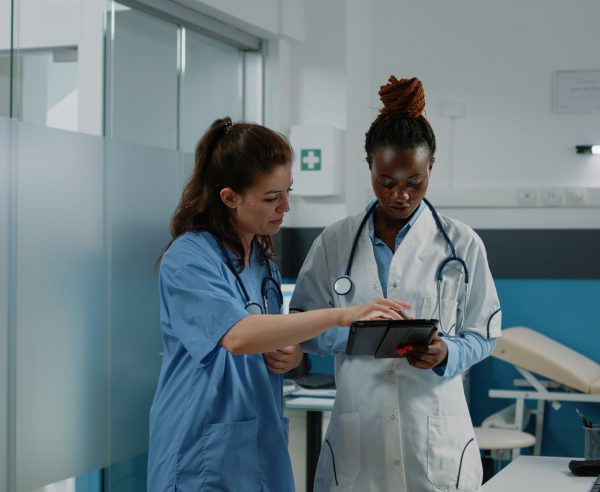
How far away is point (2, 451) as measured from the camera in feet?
8.46

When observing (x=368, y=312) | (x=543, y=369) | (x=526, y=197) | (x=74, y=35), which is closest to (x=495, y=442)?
(x=543, y=369)

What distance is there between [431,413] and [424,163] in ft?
1.75

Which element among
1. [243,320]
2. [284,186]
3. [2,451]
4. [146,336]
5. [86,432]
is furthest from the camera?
[146,336]

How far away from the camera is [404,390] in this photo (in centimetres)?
187

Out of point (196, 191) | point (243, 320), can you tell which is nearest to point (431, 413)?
point (243, 320)

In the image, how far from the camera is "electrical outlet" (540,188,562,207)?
14.4 feet

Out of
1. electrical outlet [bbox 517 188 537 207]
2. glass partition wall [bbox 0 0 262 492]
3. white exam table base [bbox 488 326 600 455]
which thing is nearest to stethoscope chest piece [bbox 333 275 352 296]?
glass partition wall [bbox 0 0 262 492]

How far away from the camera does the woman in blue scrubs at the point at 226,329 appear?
1.68m

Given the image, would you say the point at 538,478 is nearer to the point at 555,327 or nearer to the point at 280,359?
the point at 280,359

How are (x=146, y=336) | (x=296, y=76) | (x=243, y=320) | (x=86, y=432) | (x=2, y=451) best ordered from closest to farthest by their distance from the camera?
(x=243, y=320) < (x=2, y=451) < (x=86, y=432) < (x=146, y=336) < (x=296, y=76)

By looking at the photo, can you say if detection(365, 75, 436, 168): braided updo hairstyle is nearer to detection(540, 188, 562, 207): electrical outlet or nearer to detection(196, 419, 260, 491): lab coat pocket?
detection(196, 419, 260, 491): lab coat pocket

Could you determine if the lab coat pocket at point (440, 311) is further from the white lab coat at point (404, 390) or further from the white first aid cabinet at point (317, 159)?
the white first aid cabinet at point (317, 159)

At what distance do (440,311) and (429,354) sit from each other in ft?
0.54

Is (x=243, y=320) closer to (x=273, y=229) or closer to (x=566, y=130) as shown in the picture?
(x=273, y=229)
